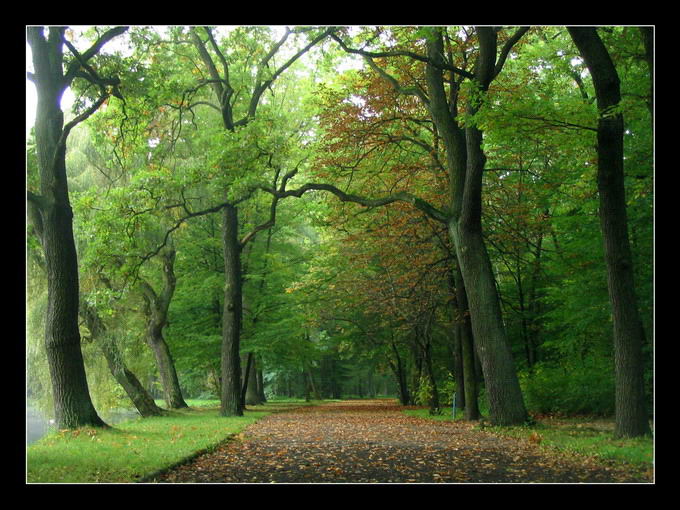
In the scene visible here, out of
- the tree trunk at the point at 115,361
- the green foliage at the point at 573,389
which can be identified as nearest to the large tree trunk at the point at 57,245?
the tree trunk at the point at 115,361

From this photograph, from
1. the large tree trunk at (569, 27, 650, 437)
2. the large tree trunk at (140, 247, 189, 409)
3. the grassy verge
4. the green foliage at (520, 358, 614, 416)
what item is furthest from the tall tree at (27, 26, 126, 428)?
the green foliage at (520, 358, 614, 416)

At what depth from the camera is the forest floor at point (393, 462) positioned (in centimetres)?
661

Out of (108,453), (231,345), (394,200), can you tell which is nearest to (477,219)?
(394,200)

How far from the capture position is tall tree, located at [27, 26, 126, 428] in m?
9.63

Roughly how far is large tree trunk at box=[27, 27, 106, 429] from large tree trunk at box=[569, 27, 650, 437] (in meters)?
8.01

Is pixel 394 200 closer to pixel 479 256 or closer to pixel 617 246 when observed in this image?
pixel 479 256

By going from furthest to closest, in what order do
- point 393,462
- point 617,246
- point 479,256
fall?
point 479,256
point 617,246
point 393,462

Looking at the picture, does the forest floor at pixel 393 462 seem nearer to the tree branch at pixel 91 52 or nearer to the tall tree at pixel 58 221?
the tall tree at pixel 58 221

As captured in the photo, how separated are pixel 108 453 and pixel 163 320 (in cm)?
1206

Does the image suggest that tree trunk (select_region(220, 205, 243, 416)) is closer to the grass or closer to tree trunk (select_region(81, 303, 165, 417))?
tree trunk (select_region(81, 303, 165, 417))

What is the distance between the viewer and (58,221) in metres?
9.97

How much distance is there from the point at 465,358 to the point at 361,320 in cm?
990
